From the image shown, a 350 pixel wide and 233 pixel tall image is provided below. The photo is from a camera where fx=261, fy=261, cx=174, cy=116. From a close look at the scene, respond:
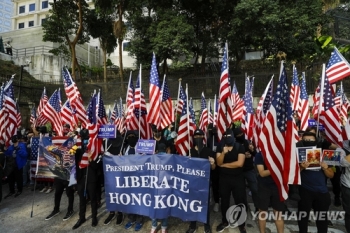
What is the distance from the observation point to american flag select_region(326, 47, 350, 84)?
21.5 ft

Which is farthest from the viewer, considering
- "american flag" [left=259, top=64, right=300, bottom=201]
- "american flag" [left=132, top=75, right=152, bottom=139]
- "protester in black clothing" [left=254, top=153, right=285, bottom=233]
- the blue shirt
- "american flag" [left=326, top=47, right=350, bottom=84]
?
"american flag" [left=132, top=75, right=152, bottom=139]

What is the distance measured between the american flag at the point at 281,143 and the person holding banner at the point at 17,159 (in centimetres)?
724

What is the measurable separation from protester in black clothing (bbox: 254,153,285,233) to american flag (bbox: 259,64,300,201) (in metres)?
0.28

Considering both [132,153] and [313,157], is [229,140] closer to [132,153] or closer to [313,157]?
[313,157]

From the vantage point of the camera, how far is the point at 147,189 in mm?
5285

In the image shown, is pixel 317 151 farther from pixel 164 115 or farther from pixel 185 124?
pixel 164 115

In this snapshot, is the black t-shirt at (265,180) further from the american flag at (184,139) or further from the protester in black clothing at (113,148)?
the protester in black clothing at (113,148)

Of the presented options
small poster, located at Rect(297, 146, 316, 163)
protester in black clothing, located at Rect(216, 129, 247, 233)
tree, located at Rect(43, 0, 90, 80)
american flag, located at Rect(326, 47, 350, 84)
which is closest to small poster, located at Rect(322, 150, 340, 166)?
small poster, located at Rect(297, 146, 316, 163)

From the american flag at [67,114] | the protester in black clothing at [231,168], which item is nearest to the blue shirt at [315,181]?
the protester in black clothing at [231,168]

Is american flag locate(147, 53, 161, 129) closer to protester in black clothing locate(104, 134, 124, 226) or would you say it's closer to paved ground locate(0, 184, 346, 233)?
protester in black clothing locate(104, 134, 124, 226)

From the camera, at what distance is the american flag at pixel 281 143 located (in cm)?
410

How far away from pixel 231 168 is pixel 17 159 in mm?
6685

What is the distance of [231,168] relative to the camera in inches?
193

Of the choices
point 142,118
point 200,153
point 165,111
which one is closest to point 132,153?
point 200,153
